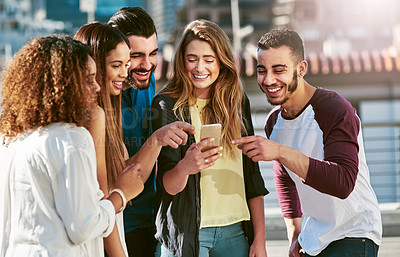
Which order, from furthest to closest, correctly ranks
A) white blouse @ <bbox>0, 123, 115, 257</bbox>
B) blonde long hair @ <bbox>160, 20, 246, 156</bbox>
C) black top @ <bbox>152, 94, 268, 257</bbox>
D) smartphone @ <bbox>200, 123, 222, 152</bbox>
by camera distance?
blonde long hair @ <bbox>160, 20, 246, 156</bbox>
black top @ <bbox>152, 94, 268, 257</bbox>
smartphone @ <bbox>200, 123, 222, 152</bbox>
white blouse @ <bbox>0, 123, 115, 257</bbox>

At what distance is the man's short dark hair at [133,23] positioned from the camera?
229cm

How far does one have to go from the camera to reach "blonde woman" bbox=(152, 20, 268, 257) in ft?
6.31

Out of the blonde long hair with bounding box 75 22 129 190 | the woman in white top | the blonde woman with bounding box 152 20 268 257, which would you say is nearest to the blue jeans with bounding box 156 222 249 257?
the blonde woman with bounding box 152 20 268 257

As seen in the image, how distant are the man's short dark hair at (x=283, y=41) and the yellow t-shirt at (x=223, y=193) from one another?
0.46 metres

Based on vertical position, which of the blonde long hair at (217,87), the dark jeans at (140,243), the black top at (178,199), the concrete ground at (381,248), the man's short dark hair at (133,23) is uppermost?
the man's short dark hair at (133,23)

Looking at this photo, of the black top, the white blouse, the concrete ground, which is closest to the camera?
the white blouse

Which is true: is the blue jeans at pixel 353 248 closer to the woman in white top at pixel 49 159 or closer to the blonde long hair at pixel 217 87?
the blonde long hair at pixel 217 87

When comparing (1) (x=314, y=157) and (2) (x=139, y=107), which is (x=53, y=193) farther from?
(1) (x=314, y=157)

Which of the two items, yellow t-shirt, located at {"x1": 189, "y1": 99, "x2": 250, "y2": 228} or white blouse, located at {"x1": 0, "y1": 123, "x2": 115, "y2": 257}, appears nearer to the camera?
white blouse, located at {"x1": 0, "y1": 123, "x2": 115, "y2": 257}

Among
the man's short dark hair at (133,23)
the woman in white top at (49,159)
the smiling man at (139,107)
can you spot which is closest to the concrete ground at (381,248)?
the smiling man at (139,107)

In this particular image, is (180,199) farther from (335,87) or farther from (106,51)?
(335,87)

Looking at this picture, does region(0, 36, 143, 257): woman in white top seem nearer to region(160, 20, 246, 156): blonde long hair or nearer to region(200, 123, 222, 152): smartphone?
region(200, 123, 222, 152): smartphone

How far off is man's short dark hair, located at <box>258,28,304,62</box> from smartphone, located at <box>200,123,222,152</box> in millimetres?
524

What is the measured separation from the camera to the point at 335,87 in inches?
339
